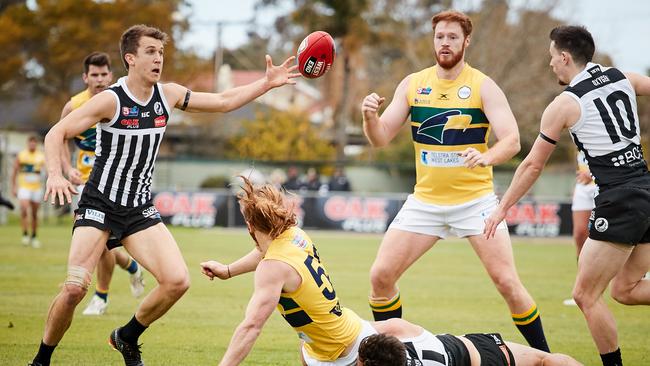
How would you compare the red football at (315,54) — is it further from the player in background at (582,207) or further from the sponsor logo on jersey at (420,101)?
the player in background at (582,207)

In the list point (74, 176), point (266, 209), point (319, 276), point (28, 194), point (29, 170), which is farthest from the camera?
point (29, 170)

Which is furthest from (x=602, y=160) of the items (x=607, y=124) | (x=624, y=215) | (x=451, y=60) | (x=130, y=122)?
(x=130, y=122)

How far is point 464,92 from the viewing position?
717 cm

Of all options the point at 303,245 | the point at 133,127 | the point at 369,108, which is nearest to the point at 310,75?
the point at 369,108

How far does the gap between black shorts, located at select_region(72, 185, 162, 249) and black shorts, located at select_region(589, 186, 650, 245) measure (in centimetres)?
367

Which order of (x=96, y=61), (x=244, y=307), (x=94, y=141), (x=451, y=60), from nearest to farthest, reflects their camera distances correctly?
(x=451, y=60) → (x=96, y=61) → (x=94, y=141) → (x=244, y=307)

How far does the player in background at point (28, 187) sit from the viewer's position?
756 inches

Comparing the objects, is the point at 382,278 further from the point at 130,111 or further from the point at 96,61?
the point at 96,61

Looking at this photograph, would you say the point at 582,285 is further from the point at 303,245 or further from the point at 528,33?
the point at 528,33

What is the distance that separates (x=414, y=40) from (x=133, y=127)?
35.2m

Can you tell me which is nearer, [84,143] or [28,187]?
[84,143]

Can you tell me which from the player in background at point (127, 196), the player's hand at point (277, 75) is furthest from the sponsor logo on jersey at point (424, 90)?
the player in background at point (127, 196)

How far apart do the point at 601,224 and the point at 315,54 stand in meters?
2.88

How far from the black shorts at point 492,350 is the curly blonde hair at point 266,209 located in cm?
163
